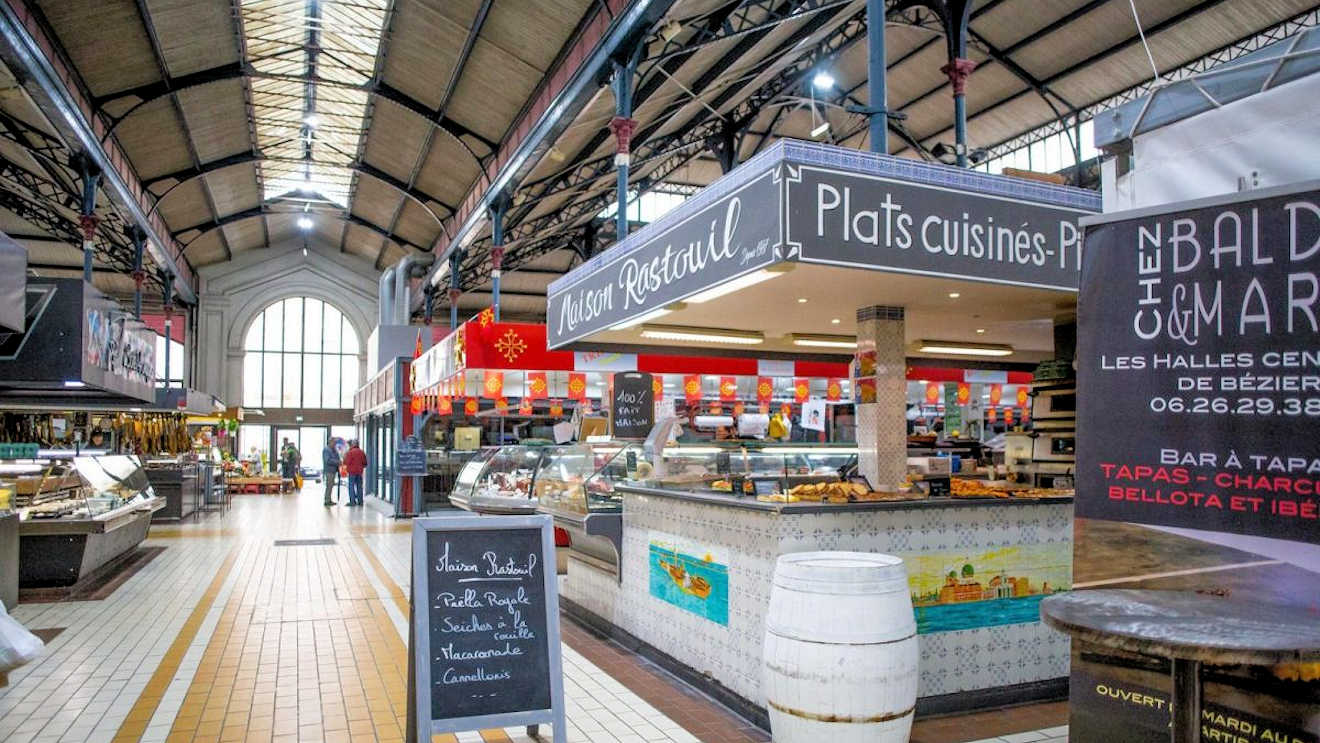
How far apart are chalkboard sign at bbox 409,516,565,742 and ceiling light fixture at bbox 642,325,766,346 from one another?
3144mm

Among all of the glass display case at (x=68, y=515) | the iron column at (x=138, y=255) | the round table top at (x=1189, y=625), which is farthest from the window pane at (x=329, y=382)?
the round table top at (x=1189, y=625)

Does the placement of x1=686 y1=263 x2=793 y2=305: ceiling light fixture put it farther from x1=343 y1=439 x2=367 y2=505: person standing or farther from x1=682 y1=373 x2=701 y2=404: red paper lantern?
x1=343 y1=439 x2=367 y2=505: person standing

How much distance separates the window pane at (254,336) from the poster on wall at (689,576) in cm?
3055

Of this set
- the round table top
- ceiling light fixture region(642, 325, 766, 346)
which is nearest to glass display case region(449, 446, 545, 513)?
ceiling light fixture region(642, 325, 766, 346)

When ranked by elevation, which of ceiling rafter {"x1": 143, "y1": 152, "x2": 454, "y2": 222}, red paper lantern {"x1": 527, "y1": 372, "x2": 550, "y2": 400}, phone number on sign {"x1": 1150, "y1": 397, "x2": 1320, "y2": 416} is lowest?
phone number on sign {"x1": 1150, "y1": 397, "x2": 1320, "y2": 416}

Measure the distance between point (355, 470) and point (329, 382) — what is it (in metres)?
14.9

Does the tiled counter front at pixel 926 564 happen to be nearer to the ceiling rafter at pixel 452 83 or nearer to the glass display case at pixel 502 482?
the glass display case at pixel 502 482

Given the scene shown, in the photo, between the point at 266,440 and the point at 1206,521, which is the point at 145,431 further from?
the point at 1206,521

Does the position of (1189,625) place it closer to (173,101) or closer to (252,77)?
(252,77)

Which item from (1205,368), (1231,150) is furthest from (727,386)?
(1205,368)

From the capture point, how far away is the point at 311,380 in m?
33.4

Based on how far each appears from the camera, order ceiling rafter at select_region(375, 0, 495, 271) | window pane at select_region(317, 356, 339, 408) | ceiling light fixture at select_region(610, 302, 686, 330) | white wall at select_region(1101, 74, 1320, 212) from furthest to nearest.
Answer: window pane at select_region(317, 356, 339, 408) → ceiling rafter at select_region(375, 0, 495, 271) → ceiling light fixture at select_region(610, 302, 686, 330) → white wall at select_region(1101, 74, 1320, 212)

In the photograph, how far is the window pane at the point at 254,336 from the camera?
32.7 meters

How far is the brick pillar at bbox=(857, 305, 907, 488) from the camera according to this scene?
568 centimetres
